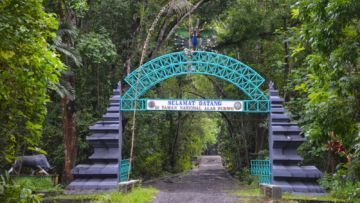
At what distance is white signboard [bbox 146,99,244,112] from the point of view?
39.4 feet

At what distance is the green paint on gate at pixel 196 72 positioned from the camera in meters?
12.4

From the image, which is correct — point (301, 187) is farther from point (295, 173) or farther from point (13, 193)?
point (13, 193)

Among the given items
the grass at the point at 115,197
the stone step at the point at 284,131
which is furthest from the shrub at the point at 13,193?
the stone step at the point at 284,131

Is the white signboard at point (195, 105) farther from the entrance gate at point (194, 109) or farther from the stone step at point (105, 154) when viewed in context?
the stone step at point (105, 154)

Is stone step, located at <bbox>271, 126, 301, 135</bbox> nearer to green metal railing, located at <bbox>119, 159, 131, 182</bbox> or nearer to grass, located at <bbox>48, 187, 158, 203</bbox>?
grass, located at <bbox>48, 187, 158, 203</bbox>

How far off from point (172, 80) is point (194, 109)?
976cm

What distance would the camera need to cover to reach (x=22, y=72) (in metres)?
4.97

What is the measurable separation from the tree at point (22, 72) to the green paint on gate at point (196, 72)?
6.96m

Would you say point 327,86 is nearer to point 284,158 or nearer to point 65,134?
point 284,158

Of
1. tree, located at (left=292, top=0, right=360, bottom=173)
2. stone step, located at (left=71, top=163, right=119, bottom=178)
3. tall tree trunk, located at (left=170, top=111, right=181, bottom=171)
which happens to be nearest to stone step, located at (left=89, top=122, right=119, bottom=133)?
stone step, located at (left=71, top=163, right=119, bottom=178)

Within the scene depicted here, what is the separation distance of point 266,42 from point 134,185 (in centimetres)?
846

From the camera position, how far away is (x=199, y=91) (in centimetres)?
2369

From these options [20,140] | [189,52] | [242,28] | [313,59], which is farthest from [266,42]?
[20,140]

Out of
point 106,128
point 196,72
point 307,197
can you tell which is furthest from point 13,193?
point 196,72
